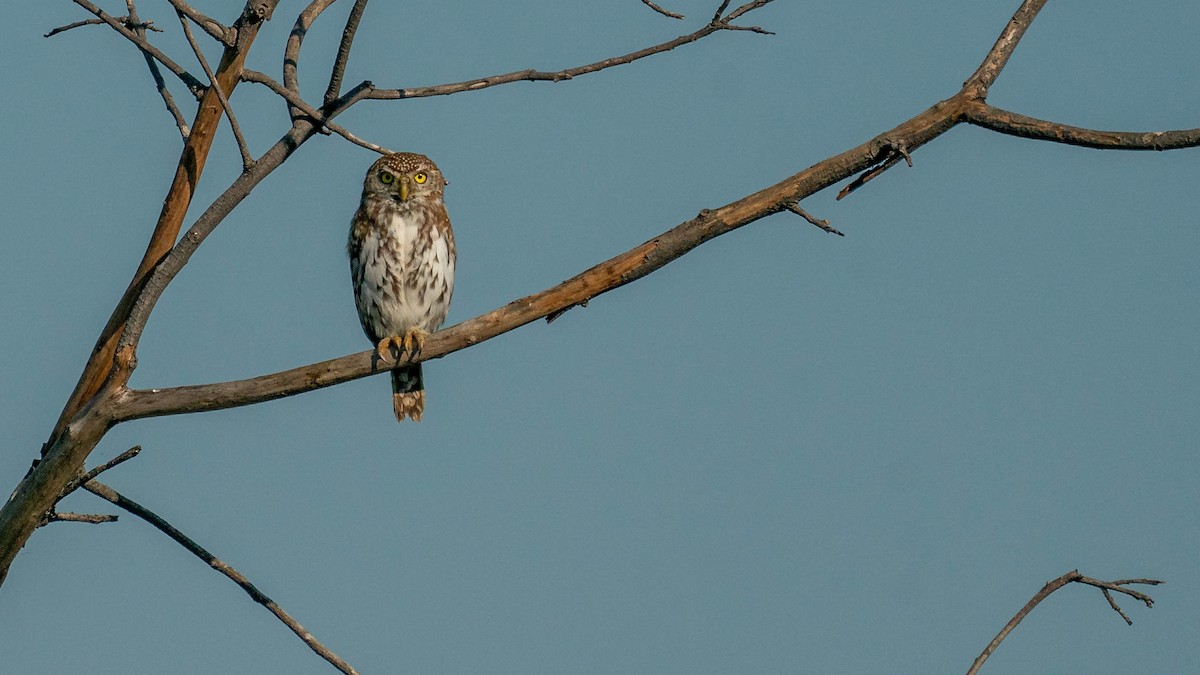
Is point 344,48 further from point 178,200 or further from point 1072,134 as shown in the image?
point 1072,134

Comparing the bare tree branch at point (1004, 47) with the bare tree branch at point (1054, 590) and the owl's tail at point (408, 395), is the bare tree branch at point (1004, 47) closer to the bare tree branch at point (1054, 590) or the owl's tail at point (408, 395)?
the bare tree branch at point (1054, 590)

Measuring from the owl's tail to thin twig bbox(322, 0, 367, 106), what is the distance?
4.08 metres

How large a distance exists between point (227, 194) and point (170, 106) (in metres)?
0.94

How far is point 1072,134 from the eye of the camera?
5695 millimetres

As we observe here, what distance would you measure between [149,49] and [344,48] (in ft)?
2.51

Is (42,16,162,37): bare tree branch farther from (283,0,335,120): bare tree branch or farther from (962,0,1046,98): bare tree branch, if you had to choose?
(962,0,1046,98): bare tree branch

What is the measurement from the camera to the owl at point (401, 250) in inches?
361

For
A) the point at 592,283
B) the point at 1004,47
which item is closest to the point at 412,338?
the point at 592,283

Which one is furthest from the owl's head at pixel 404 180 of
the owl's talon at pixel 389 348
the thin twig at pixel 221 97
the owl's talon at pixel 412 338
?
the thin twig at pixel 221 97

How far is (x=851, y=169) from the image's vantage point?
5.92 m

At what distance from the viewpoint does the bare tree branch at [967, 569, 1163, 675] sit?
4465 mm

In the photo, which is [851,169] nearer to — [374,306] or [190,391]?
[190,391]

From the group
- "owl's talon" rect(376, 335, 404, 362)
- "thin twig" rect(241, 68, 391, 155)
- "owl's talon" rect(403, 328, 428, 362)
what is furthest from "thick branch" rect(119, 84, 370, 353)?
"owl's talon" rect(403, 328, 428, 362)

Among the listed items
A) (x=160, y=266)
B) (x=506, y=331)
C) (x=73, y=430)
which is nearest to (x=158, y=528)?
(x=73, y=430)
